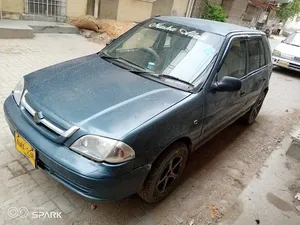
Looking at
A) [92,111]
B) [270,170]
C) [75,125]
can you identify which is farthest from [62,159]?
[270,170]

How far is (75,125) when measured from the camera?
6.47 ft

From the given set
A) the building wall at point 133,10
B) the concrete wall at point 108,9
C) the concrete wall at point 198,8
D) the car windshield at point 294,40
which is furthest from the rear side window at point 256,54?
the concrete wall at point 198,8

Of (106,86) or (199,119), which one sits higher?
(106,86)

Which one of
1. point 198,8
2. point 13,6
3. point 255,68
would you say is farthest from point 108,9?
point 255,68

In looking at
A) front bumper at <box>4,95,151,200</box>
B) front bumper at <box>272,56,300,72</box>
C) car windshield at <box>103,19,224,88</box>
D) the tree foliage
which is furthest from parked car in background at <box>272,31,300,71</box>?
the tree foliage

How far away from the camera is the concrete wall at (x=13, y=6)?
7.29m

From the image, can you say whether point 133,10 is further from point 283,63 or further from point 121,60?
point 121,60

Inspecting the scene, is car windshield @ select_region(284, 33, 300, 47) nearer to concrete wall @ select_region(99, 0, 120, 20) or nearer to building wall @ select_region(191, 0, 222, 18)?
building wall @ select_region(191, 0, 222, 18)

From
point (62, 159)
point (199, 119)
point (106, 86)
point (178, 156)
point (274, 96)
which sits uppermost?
point (106, 86)

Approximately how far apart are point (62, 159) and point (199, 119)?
1351 mm

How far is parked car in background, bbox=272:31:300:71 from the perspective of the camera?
895 centimetres

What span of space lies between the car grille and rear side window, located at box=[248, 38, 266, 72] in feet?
8.85

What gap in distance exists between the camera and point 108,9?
977 centimetres

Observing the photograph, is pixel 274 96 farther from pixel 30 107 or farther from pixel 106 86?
pixel 30 107
